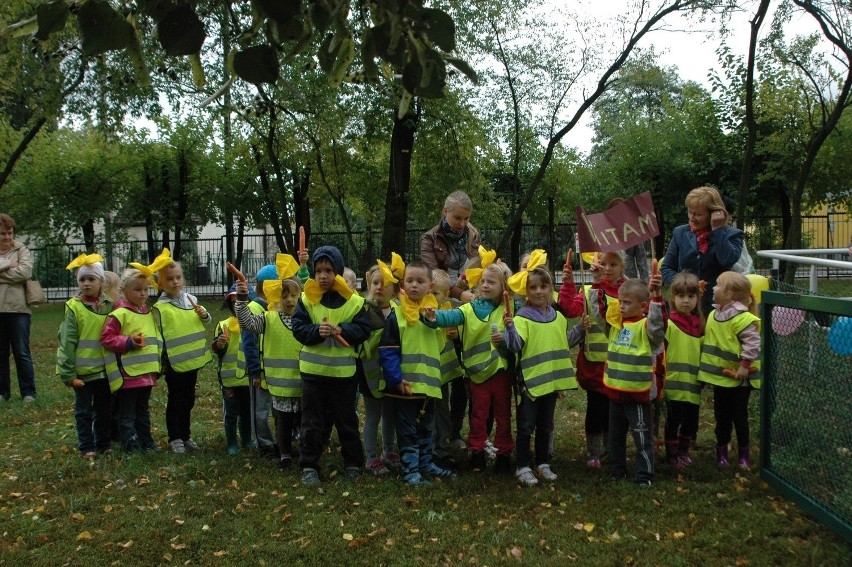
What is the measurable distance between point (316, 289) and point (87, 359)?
207cm

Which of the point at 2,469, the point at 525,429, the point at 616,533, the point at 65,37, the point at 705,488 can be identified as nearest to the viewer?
the point at 616,533

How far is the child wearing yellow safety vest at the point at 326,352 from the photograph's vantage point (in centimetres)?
536

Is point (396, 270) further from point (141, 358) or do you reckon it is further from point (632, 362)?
point (141, 358)

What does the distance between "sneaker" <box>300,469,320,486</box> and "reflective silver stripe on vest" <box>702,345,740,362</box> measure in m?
2.88

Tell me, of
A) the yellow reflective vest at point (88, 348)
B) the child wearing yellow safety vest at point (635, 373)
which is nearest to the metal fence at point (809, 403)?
the child wearing yellow safety vest at point (635, 373)

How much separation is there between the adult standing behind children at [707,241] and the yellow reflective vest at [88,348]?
4.49m

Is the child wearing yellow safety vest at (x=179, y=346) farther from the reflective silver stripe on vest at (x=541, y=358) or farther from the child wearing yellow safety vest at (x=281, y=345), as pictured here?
the reflective silver stripe on vest at (x=541, y=358)

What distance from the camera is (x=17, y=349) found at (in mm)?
8492

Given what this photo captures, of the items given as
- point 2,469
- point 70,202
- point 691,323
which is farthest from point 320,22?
point 70,202

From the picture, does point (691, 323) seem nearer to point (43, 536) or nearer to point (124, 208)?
point (43, 536)

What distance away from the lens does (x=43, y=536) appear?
4.48 metres

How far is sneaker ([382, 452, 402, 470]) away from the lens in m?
5.89

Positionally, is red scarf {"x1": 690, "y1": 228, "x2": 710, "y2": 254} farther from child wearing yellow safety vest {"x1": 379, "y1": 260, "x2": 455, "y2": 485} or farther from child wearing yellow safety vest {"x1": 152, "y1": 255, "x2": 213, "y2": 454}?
child wearing yellow safety vest {"x1": 152, "y1": 255, "x2": 213, "y2": 454}

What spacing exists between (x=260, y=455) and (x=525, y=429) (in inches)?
86.2
